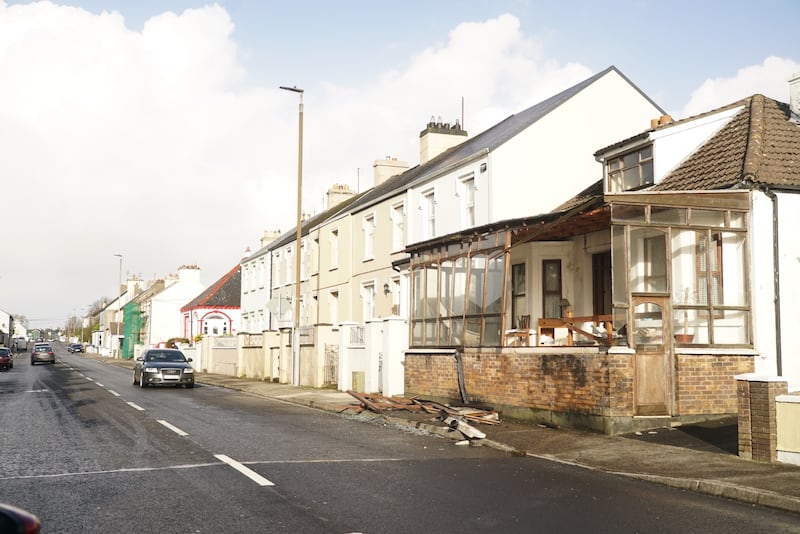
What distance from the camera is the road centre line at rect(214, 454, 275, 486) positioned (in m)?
8.81

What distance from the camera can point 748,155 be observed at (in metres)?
15.4

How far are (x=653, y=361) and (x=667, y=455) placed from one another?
2819 millimetres

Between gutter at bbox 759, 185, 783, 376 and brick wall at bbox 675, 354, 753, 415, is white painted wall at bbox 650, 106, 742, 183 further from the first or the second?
brick wall at bbox 675, 354, 753, 415

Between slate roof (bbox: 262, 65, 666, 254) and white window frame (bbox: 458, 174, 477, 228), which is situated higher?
slate roof (bbox: 262, 65, 666, 254)

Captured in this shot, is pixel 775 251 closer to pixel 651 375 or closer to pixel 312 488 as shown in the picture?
pixel 651 375

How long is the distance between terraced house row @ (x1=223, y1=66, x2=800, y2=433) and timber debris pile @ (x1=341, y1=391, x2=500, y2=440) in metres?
0.92

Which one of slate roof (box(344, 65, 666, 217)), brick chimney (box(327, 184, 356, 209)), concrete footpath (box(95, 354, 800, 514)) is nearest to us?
concrete footpath (box(95, 354, 800, 514))

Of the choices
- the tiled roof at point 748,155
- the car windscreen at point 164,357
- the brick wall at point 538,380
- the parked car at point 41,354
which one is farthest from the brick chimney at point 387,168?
the parked car at point 41,354

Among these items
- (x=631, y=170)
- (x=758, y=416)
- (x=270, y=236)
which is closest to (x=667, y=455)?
(x=758, y=416)

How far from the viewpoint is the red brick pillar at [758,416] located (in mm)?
10359

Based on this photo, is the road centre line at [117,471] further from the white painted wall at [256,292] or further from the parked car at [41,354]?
the parked car at [41,354]

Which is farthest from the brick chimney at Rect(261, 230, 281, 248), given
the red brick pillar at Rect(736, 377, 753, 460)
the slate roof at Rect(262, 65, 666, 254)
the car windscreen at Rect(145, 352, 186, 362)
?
the red brick pillar at Rect(736, 377, 753, 460)

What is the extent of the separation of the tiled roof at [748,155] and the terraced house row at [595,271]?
0.05 meters

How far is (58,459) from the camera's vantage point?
34.9 ft
